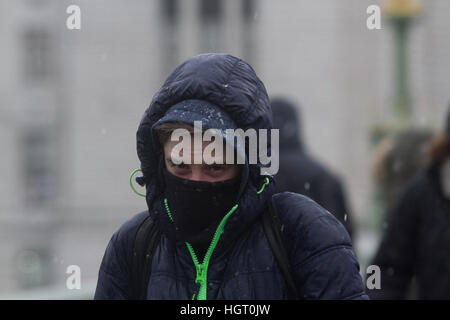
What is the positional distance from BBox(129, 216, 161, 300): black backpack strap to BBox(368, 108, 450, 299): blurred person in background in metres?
2.16

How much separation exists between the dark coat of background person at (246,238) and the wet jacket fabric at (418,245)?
207cm

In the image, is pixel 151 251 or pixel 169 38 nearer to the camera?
pixel 151 251

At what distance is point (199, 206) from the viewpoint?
3.08m

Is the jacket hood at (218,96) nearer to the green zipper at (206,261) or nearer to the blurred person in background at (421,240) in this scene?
the green zipper at (206,261)

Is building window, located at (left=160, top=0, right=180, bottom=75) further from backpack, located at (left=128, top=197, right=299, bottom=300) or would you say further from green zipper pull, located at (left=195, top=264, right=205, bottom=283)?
green zipper pull, located at (left=195, top=264, right=205, bottom=283)

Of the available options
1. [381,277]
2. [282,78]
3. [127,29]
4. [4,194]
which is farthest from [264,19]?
[381,277]

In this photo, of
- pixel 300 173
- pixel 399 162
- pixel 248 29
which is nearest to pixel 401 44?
pixel 399 162

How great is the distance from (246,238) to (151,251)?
261 mm

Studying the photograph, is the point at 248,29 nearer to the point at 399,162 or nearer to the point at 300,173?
the point at 399,162

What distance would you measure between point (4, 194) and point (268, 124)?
3148cm

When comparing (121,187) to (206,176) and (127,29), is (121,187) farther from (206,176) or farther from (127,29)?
(206,176)

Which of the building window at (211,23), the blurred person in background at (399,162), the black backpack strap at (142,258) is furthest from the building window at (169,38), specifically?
the black backpack strap at (142,258)

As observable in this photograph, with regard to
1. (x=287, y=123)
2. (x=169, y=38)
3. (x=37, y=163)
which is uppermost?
(x=287, y=123)

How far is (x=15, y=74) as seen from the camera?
107 feet
